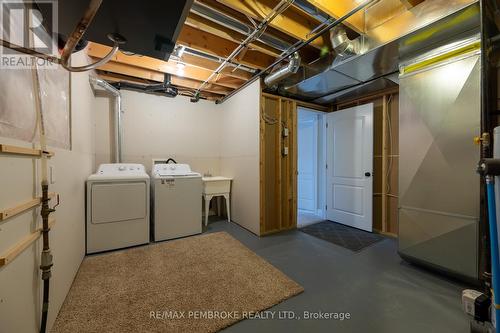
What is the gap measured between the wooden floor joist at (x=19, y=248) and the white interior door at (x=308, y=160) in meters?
4.29

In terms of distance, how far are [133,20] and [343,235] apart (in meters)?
3.50

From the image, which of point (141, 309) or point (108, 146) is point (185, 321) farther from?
point (108, 146)

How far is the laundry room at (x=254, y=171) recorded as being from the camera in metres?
1.03

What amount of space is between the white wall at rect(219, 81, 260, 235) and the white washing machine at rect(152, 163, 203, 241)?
2.61ft

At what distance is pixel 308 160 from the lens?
4637 millimetres

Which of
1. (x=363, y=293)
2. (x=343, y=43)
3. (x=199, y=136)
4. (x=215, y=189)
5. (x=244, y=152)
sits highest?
(x=343, y=43)

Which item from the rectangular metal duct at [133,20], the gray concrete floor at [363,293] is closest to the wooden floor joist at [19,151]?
the rectangular metal duct at [133,20]

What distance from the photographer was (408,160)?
7.28ft

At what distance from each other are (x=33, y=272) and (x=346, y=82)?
3.58m

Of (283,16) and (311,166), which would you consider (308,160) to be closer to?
(311,166)

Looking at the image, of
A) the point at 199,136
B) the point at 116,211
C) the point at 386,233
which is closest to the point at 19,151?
the point at 116,211

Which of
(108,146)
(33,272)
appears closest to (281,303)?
(33,272)

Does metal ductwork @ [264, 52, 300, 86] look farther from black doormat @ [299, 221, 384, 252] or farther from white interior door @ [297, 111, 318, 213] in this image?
black doormat @ [299, 221, 384, 252]

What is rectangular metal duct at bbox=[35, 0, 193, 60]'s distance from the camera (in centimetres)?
81
